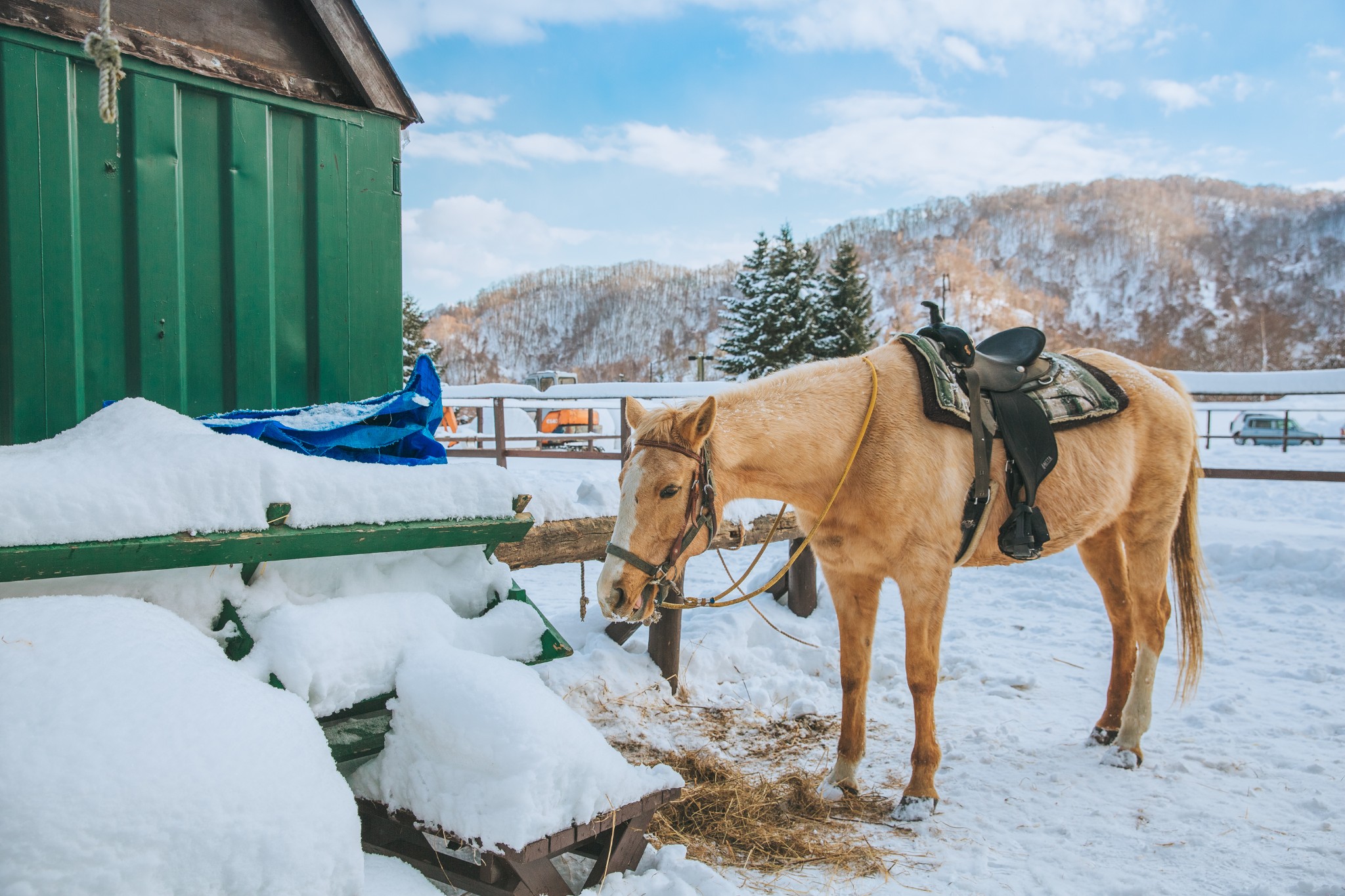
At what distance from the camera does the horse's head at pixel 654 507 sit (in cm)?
241

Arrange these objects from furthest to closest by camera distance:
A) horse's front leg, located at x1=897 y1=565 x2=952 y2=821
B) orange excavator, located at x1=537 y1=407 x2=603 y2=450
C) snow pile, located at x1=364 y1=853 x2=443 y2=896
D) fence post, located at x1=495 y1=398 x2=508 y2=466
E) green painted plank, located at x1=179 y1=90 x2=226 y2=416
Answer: orange excavator, located at x1=537 y1=407 x2=603 y2=450
fence post, located at x1=495 y1=398 x2=508 y2=466
horse's front leg, located at x1=897 y1=565 x2=952 y2=821
green painted plank, located at x1=179 y1=90 x2=226 y2=416
snow pile, located at x1=364 y1=853 x2=443 y2=896

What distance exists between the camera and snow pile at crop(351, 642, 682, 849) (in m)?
1.76

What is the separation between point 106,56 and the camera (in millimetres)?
2139

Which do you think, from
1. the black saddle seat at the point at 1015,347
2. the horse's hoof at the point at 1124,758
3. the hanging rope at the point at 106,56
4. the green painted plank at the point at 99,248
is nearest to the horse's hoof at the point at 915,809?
the horse's hoof at the point at 1124,758

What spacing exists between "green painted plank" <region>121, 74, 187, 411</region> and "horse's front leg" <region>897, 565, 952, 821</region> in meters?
2.80

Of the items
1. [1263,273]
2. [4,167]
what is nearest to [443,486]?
[4,167]

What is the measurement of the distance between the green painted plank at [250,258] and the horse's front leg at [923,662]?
8.51 ft

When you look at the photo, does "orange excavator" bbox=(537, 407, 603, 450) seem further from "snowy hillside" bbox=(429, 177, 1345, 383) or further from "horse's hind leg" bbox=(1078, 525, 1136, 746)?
"snowy hillside" bbox=(429, 177, 1345, 383)

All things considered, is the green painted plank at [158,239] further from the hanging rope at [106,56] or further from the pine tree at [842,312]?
the pine tree at [842,312]

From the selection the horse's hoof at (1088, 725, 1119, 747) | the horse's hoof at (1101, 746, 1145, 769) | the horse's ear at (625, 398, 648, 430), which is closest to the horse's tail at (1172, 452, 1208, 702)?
the horse's hoof at (1088, 725, 1119, 747)

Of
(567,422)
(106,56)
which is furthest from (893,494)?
(567,422)

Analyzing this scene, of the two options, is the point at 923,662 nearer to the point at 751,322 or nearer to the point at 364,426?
the point at 364,426

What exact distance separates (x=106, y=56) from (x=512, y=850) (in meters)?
2.49

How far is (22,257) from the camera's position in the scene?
2.33 metres
